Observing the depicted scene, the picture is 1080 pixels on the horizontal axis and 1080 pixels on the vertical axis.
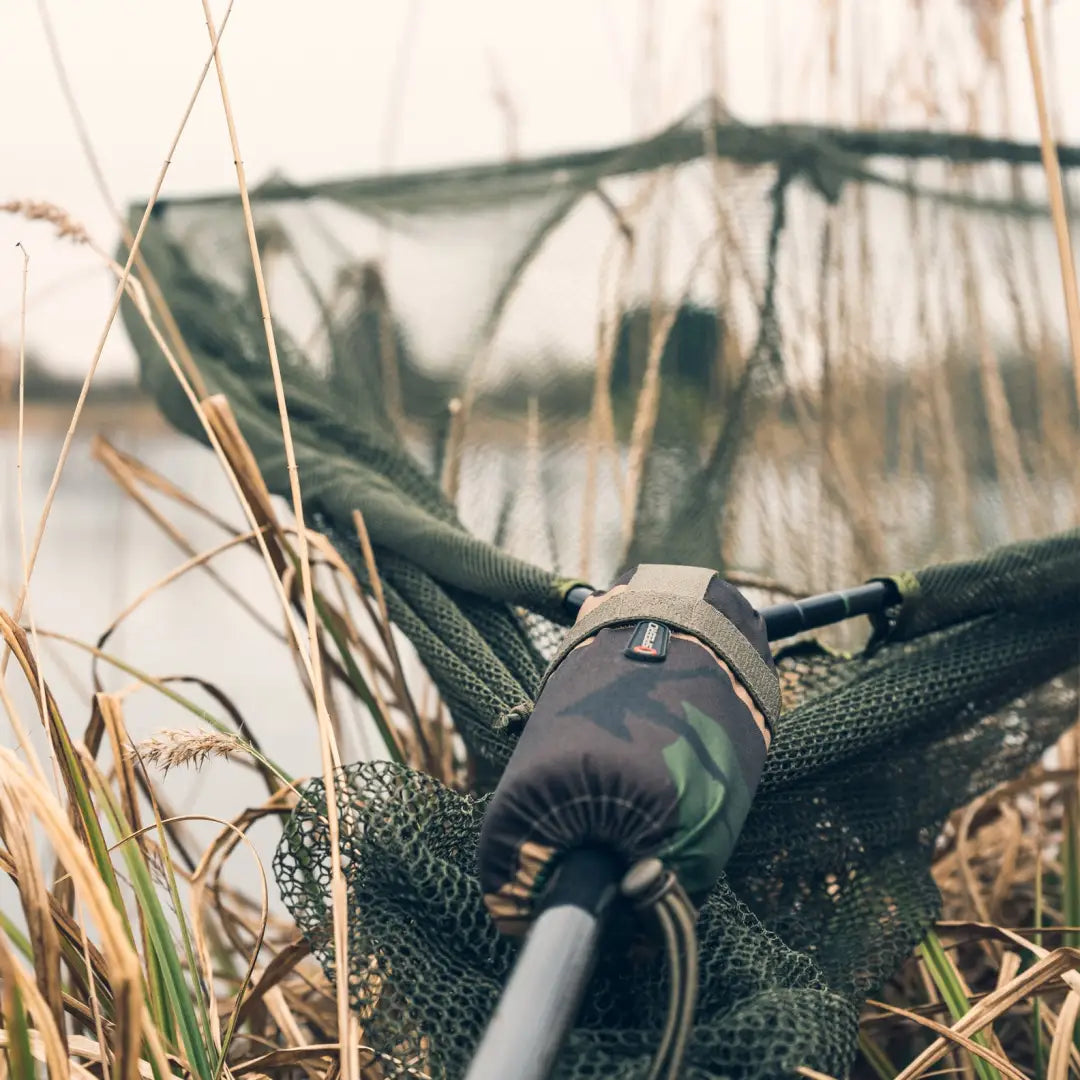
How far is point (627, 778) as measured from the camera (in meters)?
0.55

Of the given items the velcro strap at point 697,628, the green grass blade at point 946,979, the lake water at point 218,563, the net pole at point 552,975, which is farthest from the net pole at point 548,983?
the green grass blade at point 946,979

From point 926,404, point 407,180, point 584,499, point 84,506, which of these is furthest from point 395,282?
point 84,506

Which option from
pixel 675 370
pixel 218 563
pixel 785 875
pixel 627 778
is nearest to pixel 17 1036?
pixel 627 778

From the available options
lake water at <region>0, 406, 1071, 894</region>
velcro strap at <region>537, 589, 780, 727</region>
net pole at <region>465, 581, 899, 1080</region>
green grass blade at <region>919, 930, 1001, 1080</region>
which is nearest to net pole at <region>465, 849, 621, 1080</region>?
net pole at <region>465, 581, 899, 1080</region>

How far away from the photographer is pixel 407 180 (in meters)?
1.39

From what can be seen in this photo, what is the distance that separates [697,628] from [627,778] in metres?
0.13

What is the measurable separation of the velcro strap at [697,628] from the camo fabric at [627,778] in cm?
2

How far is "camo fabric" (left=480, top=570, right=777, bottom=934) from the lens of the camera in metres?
0.55

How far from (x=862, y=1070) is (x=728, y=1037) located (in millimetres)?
525

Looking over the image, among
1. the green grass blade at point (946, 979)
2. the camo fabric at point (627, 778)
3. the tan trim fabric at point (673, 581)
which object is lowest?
the green grass blade at point (946, 979)

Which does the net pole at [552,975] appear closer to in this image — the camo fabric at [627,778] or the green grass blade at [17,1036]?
the camo fabric at [627,778]

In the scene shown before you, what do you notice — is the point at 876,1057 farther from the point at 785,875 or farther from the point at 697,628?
the point at 697,628

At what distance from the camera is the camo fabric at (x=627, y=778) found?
0.55 meters

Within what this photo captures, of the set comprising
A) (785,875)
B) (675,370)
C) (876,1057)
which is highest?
(675,370)
